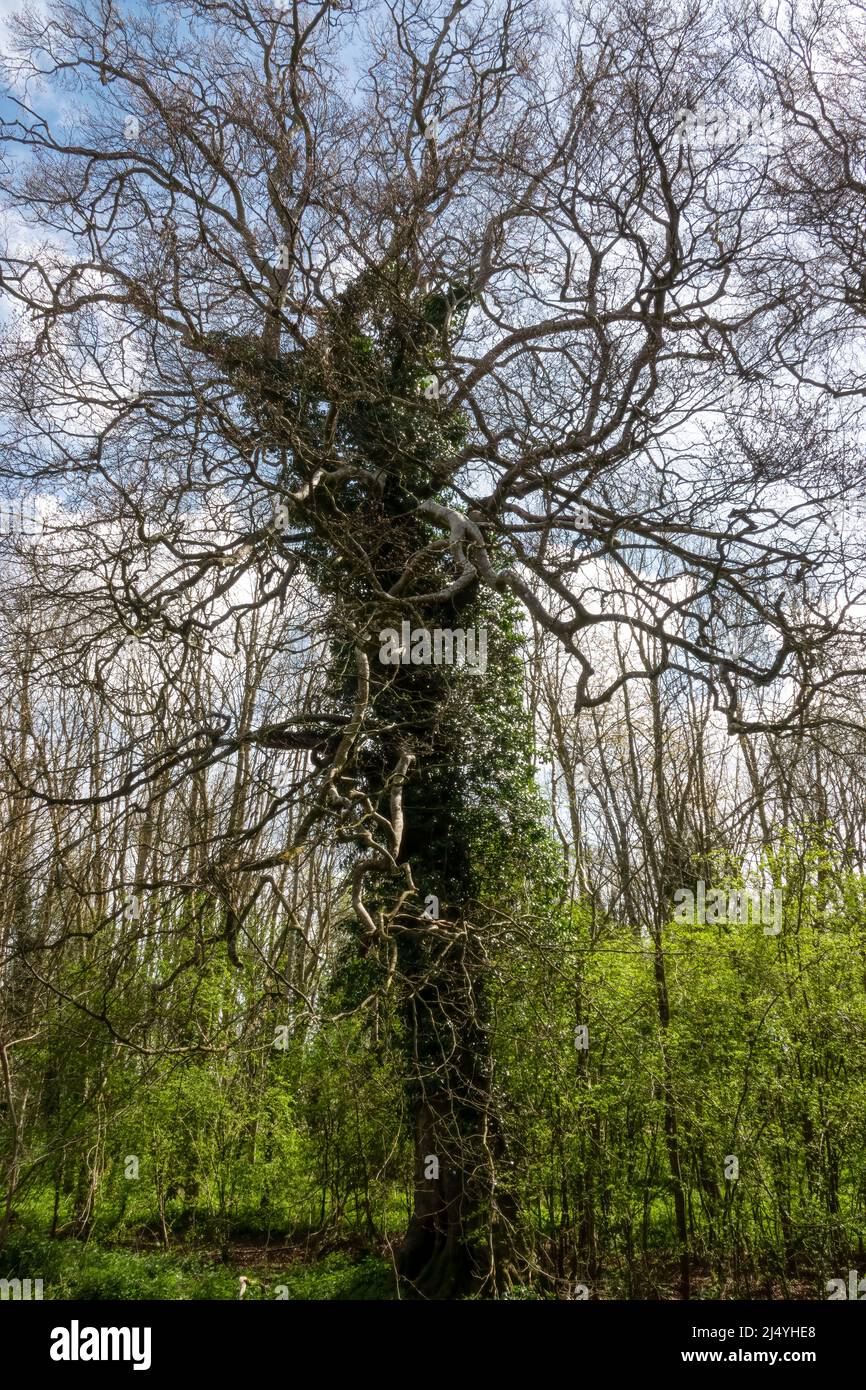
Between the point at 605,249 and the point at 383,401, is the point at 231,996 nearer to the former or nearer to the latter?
the point at 383,401

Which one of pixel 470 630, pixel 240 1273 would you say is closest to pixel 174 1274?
pixel 240 1273

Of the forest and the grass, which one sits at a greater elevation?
the forest

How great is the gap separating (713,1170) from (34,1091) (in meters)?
6.89

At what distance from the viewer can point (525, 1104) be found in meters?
6.63

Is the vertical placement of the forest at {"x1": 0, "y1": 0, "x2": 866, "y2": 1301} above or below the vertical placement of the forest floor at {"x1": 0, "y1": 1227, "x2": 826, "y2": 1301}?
above

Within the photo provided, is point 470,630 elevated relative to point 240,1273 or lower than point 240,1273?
elevated

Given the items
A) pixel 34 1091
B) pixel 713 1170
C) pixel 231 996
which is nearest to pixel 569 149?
pixel 713 1170

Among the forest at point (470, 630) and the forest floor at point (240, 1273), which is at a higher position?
the forest at point (470, 630)

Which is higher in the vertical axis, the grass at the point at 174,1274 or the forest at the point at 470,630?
the forest at the point at 470,630

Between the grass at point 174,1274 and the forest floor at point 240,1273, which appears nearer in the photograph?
the forest floor at point 240,1273

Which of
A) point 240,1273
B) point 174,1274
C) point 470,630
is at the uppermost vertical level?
point 470,630

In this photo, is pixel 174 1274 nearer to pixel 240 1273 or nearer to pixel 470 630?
pixel 240 1273

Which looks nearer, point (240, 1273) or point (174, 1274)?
point (174, 1274)

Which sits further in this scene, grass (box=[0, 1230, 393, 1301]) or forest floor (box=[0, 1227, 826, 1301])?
grass (box=[0, 1230, 393, 1301])
